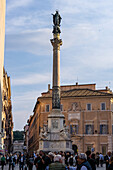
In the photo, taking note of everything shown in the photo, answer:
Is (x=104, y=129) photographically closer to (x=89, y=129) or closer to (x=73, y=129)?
(x=89, y=129)

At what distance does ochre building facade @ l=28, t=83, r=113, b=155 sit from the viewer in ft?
180

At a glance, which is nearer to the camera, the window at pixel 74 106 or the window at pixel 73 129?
the window at pixel 73 129

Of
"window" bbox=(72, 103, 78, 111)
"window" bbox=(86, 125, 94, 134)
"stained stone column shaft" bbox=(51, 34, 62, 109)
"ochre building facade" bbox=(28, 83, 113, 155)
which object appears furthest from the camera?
"window" bbox=(72, 103, 78, 111)

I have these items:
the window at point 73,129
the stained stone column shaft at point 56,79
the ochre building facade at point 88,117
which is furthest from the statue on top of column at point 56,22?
the window at point 73,129

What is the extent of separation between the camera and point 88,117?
187 feet

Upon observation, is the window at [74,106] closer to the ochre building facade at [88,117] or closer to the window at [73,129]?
the ochre building facade at [88,117]

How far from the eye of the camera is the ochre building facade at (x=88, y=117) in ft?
180

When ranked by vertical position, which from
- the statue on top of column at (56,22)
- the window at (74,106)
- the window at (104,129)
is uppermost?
the statue on top of column at (56,22)

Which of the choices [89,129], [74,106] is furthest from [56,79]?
[74,106]

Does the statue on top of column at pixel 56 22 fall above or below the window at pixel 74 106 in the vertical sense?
above

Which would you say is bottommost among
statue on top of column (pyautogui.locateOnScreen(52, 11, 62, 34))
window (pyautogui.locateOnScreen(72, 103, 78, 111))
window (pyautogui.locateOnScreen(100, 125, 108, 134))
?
window (pyautogui.locateOnScreen(100, 125, 108, 134))

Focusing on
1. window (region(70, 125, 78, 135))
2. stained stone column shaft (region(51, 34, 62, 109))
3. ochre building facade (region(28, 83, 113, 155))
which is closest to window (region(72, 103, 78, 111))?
ochre building facade (region(28, 83, 113, 155))

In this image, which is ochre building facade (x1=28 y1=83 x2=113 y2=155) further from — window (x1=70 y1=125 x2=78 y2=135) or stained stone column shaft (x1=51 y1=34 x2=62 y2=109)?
stained stone column shaft (x1=51 y1=34 x2=62 y2=109)

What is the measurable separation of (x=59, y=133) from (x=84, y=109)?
25161 mm
